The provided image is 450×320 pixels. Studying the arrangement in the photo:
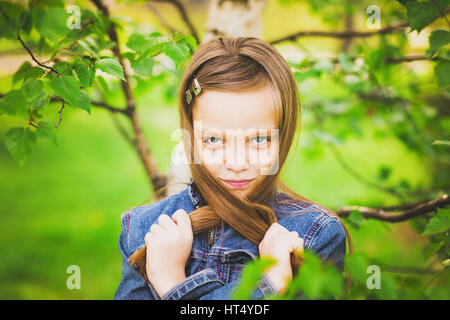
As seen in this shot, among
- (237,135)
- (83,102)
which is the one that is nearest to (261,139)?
(237,135)

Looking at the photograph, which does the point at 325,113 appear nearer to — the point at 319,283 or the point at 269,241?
the point at 269,241

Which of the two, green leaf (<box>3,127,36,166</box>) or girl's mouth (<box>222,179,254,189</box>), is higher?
green leaf (<box>3,127,36,166</box>)

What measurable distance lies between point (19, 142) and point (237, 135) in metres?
0.68

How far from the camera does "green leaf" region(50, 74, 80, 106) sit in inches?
41.1

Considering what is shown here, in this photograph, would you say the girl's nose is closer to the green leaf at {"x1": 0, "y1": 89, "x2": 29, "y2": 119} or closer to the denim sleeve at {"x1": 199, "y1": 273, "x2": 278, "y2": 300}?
the denim sleeve at {"x1": 199, "y1": 273, "x2": 278, "y2": 300}

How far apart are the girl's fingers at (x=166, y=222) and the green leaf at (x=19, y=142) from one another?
18.0 inches

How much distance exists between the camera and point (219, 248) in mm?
1169

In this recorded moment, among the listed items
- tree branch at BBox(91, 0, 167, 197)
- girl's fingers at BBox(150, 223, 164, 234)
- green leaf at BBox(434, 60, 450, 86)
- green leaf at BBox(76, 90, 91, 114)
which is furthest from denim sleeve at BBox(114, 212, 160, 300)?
green leaf at BBox(434, 60, 450, 86)

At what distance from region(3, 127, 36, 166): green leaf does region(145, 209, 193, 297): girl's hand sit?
17.9 inches

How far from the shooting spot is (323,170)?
182 inches

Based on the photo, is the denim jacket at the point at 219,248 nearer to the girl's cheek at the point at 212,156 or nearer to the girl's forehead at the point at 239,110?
the girl's cheek at the point at 212,156

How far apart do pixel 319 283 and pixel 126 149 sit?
13.3 ft

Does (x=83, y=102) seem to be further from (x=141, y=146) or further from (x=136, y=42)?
(x=141, y=146)

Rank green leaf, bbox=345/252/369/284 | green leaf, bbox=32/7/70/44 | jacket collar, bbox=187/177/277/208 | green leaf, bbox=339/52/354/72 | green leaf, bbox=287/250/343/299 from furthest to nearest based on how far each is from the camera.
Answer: green leaf, bbox=339/52/354/72 < jacket collar, bbox=187/177/277/208 < green leaf, bbox=32/7/70/44 < green leaf, bbox=345/252/369/284 < green leaf, bbox=287/250/343/299
